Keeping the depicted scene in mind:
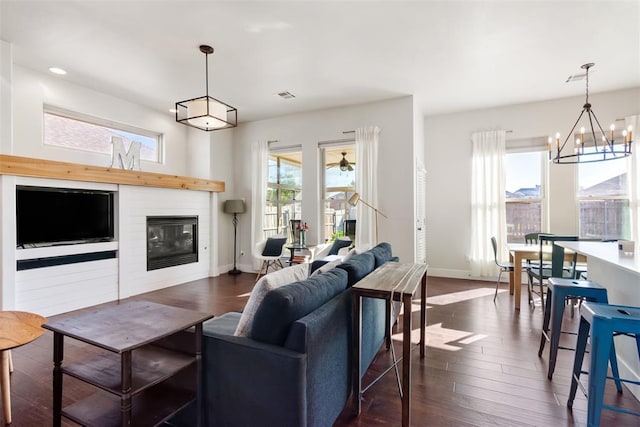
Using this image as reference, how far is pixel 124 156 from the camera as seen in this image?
458cm

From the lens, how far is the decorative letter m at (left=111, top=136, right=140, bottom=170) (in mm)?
4473

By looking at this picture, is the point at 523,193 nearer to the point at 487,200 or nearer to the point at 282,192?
the point at 487,200

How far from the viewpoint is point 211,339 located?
153 centimetres

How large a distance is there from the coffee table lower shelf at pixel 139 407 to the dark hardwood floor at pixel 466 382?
0.53 meters

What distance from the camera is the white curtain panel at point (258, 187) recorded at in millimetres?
5805

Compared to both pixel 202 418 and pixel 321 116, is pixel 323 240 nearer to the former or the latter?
pixel 321 116

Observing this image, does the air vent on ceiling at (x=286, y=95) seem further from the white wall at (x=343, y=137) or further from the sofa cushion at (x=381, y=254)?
the sofa cushion at (x=381, y=254)

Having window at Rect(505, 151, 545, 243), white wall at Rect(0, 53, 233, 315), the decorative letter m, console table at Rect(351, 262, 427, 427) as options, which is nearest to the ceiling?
white wall at Rect(0, 53, 233, 315)

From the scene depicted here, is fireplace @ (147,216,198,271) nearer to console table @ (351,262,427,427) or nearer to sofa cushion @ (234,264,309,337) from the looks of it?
sofa cushion @ (234,264,309,337)

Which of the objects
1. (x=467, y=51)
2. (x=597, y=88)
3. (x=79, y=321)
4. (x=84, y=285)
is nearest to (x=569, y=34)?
(x=467, y=51)

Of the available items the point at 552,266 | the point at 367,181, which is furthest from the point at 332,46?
the point at 552,266

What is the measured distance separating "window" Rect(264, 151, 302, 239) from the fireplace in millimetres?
1369

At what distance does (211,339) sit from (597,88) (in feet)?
19.5

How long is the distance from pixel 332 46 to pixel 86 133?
3.86m
